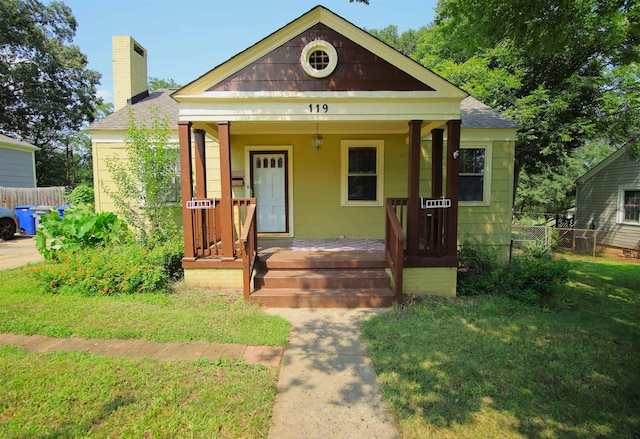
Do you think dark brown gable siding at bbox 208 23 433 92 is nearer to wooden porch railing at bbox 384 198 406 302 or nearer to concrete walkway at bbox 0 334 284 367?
wooden porch railing at bbox 384 198 406 302

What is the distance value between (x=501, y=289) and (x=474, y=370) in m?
2.92

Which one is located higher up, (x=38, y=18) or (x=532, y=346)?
(x=38, y=18)

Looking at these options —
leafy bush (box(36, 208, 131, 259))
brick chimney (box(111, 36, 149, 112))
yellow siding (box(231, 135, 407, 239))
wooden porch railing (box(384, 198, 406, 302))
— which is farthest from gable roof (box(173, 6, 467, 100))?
brick chimney (box(111, 36, 149, 112))

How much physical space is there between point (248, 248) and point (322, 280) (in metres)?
1.32

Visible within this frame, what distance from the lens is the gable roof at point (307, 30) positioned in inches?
222

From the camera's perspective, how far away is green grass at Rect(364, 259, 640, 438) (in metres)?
2.64

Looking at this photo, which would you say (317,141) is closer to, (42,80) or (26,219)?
(26,219)

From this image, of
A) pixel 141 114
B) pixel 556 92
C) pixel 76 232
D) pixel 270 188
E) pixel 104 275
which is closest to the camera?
pixel 104 275

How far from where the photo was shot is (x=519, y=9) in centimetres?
514

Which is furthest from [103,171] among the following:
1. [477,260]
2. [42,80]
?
[42,80]

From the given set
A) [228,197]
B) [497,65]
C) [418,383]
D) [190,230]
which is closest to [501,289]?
[418,383]

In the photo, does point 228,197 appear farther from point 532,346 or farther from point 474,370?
point 532,346

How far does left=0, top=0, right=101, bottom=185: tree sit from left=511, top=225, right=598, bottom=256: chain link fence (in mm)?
31824

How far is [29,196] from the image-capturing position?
15.2 meters
